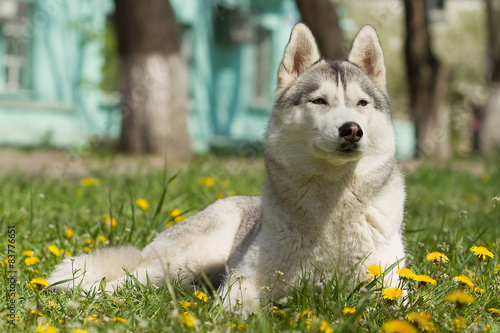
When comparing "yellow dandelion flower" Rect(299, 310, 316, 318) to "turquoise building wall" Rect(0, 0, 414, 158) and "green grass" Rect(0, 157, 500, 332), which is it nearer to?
"green grass" Rect(0, 157, 500, 332)

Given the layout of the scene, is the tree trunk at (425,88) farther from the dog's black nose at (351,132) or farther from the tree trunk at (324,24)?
the dog's black nose at (351,132)

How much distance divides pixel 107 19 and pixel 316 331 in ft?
46.5

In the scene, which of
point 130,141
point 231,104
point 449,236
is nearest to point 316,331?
point 449,236

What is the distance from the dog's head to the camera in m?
2.90

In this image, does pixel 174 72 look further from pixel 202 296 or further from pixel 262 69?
pixel 262 69

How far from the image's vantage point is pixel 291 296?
9.50ft

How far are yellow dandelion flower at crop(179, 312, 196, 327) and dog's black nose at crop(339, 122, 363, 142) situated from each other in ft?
3.65

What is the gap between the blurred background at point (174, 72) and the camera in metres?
9.59

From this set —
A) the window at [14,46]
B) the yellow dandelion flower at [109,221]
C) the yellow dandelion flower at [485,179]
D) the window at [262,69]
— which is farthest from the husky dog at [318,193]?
the window at [262,69]

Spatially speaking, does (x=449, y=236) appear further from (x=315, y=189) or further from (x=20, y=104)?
(x=20, y=104)

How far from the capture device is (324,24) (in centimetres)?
951

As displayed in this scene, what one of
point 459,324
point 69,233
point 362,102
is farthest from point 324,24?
point 459,324

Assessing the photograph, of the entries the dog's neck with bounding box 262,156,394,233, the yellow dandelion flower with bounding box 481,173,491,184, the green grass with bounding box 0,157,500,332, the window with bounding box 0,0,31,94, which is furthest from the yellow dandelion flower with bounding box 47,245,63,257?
the window with bounding box 0,0,31,94

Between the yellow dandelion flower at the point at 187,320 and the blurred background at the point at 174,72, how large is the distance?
5.91 m
